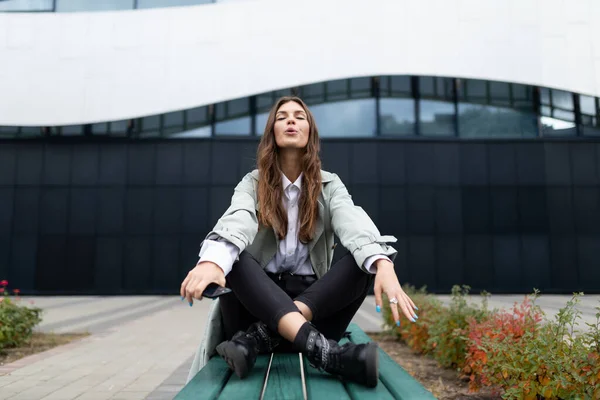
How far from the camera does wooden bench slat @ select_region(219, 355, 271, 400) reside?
4.74 feet

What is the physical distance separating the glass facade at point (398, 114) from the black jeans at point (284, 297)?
12.9 meters

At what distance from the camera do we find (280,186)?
236 centimetres

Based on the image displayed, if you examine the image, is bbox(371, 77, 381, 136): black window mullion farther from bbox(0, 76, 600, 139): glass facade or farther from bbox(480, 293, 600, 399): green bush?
bbox(480, 293, 600, 399): green bush

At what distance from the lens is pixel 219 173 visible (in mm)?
14586

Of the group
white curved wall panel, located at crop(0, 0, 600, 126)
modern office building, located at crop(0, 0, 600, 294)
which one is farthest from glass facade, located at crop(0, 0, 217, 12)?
white curved wall panel, located at crop(0, 0, 600, 126)

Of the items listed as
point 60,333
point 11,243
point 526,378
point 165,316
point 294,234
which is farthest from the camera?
point 11,243

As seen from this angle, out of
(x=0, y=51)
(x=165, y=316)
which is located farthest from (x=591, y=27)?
(x=0, y=51)

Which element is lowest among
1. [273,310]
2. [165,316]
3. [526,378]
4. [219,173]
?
[165,316]

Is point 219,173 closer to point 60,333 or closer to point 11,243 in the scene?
point 11,243

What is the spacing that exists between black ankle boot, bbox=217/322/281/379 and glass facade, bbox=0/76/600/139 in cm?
1309

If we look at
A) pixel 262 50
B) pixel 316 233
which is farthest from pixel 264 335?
pixel 262 50

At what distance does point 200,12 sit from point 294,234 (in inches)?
551

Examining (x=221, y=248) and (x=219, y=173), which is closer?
(x=221, y=248)

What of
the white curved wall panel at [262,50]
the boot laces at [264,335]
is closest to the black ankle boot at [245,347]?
the boot laces at [264,335]
